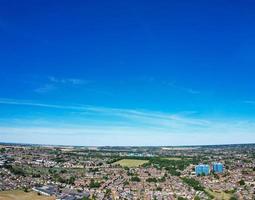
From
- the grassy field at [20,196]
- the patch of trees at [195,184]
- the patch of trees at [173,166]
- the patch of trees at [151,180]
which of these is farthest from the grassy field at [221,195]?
the grassy field at [20,196]

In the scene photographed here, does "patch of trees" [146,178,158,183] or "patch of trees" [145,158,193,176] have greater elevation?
"patch of trees" [145,158,193,176]

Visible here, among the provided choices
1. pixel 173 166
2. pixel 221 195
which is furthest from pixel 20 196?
pixel 173 166

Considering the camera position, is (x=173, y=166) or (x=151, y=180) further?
(x=173, y=166)

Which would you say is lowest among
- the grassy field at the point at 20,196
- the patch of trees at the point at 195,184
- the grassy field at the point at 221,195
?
the grassy field at the point at 20,196

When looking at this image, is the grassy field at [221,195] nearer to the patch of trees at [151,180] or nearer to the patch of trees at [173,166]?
the patch of trees at [151,180]

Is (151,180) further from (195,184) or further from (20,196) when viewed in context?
(20,196)

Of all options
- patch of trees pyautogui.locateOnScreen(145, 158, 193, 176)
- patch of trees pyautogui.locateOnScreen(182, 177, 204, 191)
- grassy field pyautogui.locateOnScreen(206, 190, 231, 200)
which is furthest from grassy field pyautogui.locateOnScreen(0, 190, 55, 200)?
patch of trees pyautogui.locateOnScreen(145, 158, 193, 176)

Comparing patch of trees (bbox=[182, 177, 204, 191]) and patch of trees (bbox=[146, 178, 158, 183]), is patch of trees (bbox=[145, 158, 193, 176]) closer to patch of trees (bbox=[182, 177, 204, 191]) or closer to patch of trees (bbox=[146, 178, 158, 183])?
patch of trees (bbox=[146, 178, 158, 183])

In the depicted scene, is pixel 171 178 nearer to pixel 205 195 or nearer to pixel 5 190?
pixel 205 195

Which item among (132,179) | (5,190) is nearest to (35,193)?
(5,190)
